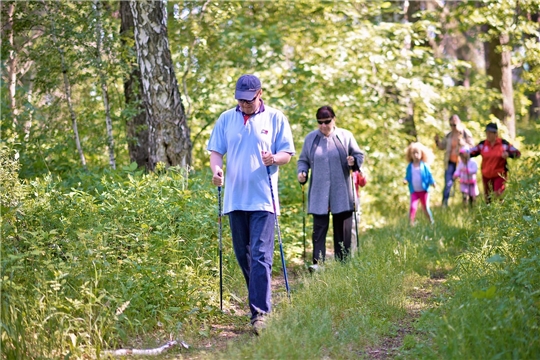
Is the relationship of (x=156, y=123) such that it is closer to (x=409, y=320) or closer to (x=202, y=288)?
(x=202, y=288)

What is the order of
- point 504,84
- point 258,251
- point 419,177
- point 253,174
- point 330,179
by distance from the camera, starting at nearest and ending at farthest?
point 258,251 < point 253,174 < point 330,179 < point 419,177 < point 504,84

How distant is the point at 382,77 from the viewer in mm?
16172

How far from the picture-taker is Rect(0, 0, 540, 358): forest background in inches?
249

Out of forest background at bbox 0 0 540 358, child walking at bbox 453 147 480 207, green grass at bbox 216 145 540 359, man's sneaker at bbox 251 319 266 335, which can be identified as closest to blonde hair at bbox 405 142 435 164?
child walking at bbox 453 147 480 207

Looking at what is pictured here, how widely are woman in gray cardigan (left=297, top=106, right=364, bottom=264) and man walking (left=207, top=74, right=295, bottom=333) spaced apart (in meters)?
2.25

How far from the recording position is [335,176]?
9.12 metres

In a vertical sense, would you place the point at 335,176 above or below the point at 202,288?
above

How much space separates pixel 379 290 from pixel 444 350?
2.29 m

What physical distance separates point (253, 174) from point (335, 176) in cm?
264

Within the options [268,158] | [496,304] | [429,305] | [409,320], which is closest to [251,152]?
[268,158]

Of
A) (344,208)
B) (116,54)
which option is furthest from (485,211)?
(116,54)

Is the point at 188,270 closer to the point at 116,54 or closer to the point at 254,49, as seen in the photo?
the point at 116,54

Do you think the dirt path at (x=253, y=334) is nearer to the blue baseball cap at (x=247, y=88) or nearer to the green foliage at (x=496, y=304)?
the green foliage at (x=496, y=304)

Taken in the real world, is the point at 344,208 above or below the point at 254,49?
below
